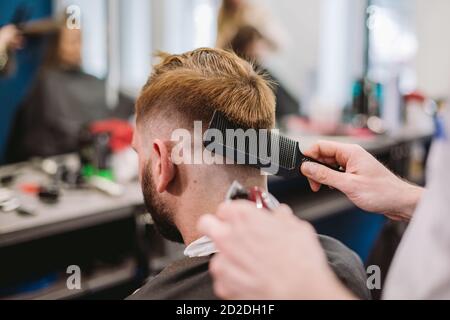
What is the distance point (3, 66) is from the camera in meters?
2.37

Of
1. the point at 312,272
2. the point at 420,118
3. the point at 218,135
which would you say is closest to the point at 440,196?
the point at 312,272

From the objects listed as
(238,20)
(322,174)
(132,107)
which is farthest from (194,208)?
(132,107)

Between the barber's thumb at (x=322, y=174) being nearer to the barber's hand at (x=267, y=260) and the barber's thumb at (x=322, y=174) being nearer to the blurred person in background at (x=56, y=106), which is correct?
the barber's hand at (x=267, y=260)

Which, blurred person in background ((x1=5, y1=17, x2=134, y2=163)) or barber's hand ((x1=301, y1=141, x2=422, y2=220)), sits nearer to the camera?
barber's hand ((x1=301, y1=141, x2=422, y2=220))

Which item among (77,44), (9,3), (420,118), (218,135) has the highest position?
(9,3)

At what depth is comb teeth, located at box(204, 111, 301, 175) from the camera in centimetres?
102

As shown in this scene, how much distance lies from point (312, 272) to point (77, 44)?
284 centimetres

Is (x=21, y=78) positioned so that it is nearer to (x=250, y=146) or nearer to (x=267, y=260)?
(x=250, y=146)

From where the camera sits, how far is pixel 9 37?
84.6 inches

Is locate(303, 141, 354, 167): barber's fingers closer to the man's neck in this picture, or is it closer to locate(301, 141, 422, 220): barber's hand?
locate(301, 141, 422, 220): barber's hand

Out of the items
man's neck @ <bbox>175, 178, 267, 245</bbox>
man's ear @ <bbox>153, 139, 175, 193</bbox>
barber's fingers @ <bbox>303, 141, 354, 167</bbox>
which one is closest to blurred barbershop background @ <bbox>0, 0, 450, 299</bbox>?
barber's fingers @ <bbox>303, 141, 354, 167</bbox>

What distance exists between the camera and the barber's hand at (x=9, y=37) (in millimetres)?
2133

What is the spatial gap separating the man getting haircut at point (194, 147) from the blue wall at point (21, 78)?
7.73ft
